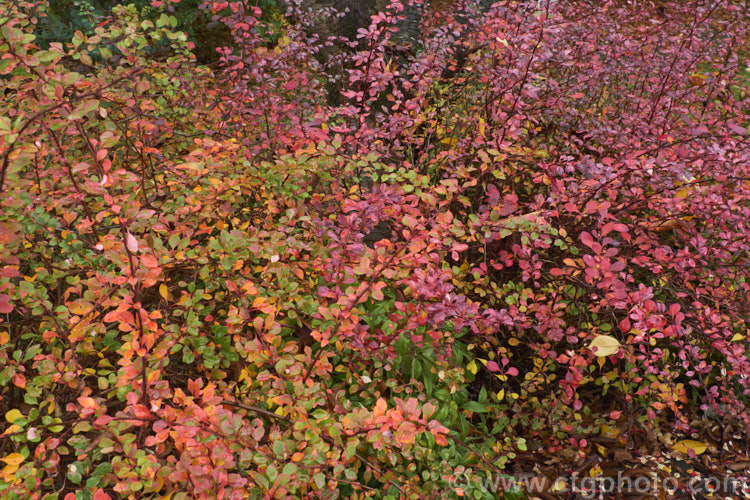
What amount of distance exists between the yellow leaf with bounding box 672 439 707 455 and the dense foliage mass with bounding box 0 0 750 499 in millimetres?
69

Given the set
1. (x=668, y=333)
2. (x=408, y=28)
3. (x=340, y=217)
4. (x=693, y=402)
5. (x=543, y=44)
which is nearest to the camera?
(x=668, y=333)

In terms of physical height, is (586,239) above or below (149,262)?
above

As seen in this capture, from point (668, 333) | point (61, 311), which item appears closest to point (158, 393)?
point (61, 311)

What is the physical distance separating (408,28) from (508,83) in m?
2.00

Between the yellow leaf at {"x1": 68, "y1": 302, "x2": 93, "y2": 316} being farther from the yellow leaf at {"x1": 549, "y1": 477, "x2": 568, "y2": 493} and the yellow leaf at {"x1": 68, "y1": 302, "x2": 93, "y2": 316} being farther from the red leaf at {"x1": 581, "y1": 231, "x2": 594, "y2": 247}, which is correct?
the yellow leaf at {"x1": 549, "y1": 477, "x2": 568, "y2": 493}

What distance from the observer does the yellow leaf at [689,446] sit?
2753 mm

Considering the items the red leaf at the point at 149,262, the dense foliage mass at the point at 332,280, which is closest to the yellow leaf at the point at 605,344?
the dense foliage mass at the point at 332,280

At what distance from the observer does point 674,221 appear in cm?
279

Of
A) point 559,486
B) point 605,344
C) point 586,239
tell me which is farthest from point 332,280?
point 559,486

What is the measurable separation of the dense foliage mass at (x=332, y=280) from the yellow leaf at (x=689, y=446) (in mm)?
69

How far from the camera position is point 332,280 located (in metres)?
2.10

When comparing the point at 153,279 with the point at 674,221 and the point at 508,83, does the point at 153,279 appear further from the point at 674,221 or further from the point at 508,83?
the point at 674,221

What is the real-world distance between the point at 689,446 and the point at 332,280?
2276 millimetres

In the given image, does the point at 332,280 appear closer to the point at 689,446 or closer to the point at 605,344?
the point at 605,344
